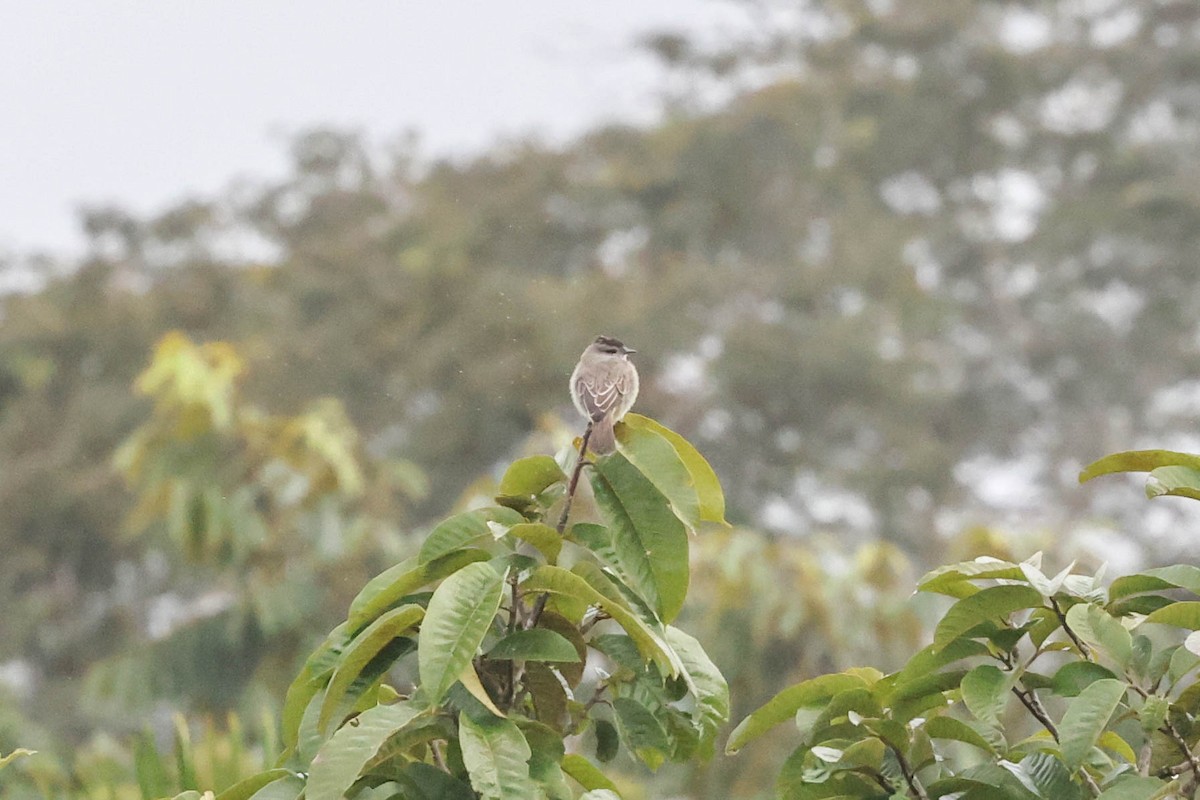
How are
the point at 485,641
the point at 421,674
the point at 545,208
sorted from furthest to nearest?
1. the point at 545,208
2. the point at 485,641
3. the point at 421,674

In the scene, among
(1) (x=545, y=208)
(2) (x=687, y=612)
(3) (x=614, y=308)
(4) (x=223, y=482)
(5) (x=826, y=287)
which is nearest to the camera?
(4) (x=223, y=482)

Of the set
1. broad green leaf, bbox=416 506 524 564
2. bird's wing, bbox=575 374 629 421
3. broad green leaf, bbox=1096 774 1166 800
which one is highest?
bird's wing, bbox=575 374 629 421

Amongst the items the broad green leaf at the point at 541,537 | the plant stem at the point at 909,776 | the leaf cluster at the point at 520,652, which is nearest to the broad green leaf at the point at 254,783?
the leaf cluster at the point at 520,652

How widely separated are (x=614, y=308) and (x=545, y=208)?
2.73 m

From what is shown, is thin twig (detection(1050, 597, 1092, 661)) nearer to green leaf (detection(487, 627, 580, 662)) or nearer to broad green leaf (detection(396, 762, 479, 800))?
green leaf (detection(487, 627, 580, 662))

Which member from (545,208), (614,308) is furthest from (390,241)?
(614,308)

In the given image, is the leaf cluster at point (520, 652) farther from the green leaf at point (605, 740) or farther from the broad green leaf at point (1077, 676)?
the broad green leaf at point (1077, 676)

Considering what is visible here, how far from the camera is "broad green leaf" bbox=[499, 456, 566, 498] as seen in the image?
1.85 meters

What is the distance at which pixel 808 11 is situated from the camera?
19.4m

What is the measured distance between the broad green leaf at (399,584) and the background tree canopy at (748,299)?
10989 mm

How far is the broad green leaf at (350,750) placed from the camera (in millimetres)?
1553

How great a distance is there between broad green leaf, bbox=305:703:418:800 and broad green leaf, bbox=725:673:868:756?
1.38 feet

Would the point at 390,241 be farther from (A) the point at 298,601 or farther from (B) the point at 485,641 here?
(B) the point at 485,641

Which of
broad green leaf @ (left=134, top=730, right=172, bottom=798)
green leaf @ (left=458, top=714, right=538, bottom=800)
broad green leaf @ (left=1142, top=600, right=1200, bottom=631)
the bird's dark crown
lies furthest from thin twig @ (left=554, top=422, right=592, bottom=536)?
the bird's dark crown
